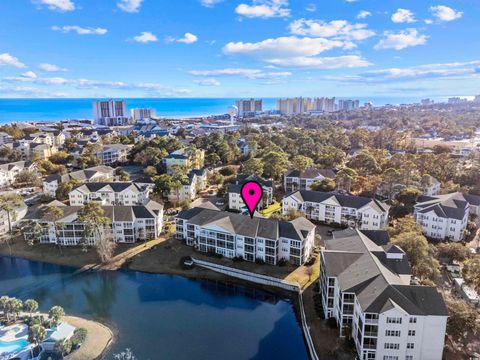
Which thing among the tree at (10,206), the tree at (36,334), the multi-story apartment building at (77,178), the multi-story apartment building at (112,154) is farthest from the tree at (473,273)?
the multi-story apartment building at (112,154)

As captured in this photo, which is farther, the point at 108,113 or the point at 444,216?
the point at 108,113

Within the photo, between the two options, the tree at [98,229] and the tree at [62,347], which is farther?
the tree at [98,229]

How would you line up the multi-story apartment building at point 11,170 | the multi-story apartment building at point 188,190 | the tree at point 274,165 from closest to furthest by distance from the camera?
the multi-story apartment building at point 188,190 < the tree at point 274,165 < the multi-story apartment building at point 11,170

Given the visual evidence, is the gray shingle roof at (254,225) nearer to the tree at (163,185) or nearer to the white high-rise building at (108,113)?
the tree at (163,185)

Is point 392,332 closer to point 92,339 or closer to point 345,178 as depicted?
point 92,339

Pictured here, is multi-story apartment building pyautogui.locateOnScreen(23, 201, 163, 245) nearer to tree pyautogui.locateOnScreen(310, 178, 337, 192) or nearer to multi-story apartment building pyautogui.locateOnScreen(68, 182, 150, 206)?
multi-story apartment building pyautogui.locateOnScreen(68, 182, 150, 206)

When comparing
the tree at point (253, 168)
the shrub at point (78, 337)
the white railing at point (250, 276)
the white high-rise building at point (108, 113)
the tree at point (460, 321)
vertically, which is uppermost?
the white high-rise building at point (108, 113)

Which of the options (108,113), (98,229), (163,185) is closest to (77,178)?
(163,185)
